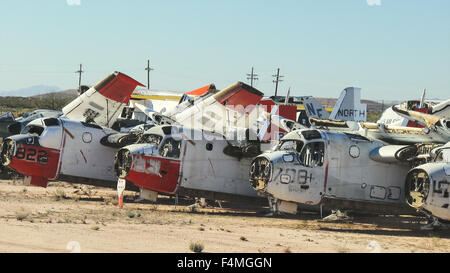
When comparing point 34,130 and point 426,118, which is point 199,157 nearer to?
point 34,130

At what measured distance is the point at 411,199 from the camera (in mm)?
15969

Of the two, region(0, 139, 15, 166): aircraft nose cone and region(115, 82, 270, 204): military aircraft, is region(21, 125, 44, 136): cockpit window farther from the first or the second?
region(115, 82, 270, 204): military aircraft

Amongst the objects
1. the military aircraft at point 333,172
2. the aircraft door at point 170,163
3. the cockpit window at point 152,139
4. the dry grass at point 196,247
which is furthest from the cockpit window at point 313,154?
the dry grass at point 196,247

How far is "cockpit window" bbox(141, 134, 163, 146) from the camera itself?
20.2 metres

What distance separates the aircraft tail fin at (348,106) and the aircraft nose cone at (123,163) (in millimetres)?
12453

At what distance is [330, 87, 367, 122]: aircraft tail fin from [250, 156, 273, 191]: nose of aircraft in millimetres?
12163

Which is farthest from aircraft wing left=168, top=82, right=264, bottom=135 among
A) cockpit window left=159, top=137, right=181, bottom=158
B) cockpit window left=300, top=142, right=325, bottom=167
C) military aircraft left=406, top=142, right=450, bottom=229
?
military aircraft left=406, top=142, right=450, bottom=229

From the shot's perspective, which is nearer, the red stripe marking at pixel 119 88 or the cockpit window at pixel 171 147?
the cockpit window at pixel 171 147

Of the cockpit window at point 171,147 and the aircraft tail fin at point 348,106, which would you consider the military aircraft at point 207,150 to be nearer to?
the cockpit window at point 171,147

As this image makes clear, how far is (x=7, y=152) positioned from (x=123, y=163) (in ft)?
15.9

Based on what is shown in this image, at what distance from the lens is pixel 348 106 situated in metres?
29.0

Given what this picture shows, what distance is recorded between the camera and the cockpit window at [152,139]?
66.2 ft
